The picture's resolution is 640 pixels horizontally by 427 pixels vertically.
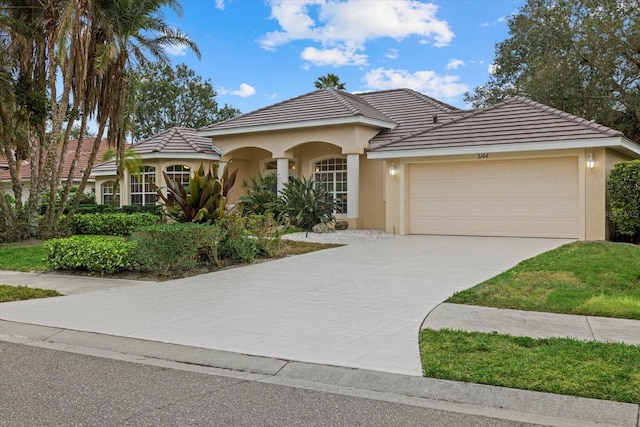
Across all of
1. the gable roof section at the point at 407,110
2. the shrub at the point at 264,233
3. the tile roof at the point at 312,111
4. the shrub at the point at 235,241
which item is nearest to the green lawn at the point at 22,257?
the shrub at the point at 235,241

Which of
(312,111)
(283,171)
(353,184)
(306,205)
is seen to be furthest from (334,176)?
(306,205)

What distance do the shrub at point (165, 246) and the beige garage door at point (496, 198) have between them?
9330mm

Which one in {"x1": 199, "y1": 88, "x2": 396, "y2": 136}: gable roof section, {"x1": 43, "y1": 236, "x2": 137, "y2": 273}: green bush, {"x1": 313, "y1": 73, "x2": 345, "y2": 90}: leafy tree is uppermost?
{"x1": 313, "y1": 73, "x2": 345, "y2": 90}: leafy tree

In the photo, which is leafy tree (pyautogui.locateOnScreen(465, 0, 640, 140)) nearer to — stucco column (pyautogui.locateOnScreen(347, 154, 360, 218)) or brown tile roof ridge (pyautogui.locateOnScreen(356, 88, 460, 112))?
brown tile roof ridge (pyautogui.locateOnScreen(356, 88, 460, 112))

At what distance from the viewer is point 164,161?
971 inches

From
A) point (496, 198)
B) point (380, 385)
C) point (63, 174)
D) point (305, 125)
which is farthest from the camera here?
point (63, 174)

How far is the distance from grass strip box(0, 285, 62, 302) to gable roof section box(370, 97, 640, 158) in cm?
1156

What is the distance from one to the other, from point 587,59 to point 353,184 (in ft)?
42.4

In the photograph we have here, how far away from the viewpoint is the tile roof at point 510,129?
49.6ft

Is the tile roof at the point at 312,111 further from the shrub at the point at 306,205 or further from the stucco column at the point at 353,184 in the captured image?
the shrub at the point at 306,205

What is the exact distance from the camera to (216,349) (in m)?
5.77

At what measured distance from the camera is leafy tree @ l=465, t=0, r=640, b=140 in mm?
23125

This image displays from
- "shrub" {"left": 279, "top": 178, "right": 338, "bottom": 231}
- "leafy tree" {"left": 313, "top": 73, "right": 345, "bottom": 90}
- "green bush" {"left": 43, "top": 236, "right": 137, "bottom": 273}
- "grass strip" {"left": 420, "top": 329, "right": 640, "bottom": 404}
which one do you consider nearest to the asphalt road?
"grass strip" {"left": 420, "top": 329, "right": 640, "bottom": 404}

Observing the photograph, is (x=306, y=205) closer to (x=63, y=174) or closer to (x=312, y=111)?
(x=312, y=111)
